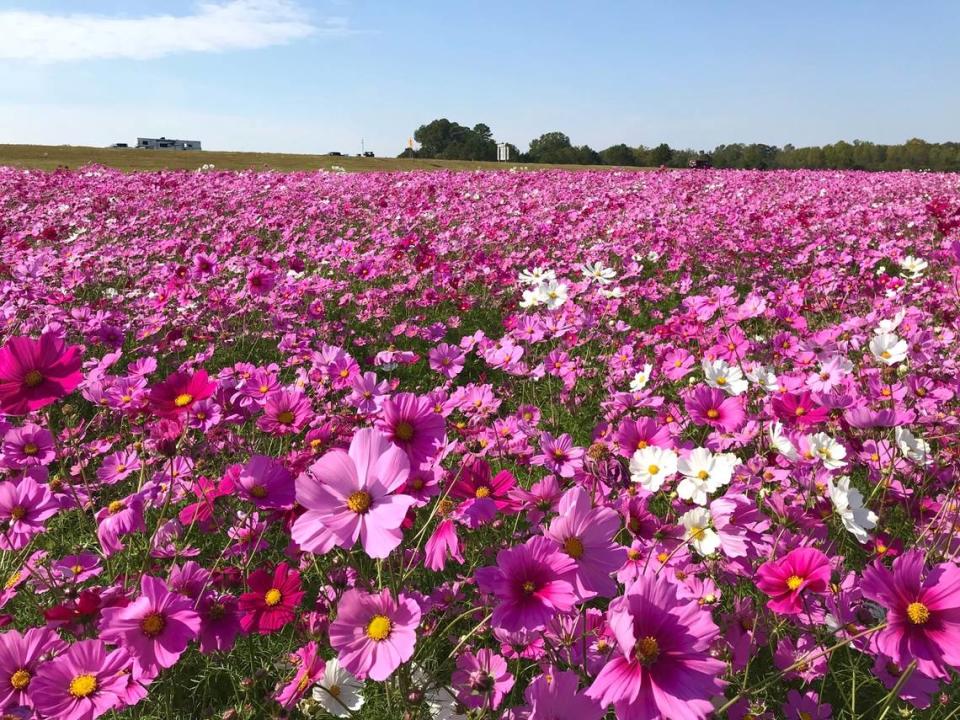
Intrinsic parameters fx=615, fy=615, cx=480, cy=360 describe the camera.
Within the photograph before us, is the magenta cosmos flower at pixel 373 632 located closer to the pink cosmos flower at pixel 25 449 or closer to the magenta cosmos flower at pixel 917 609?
the magenta cosmos flower at pixel 917 609

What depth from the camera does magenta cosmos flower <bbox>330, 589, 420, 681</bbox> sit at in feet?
2.74

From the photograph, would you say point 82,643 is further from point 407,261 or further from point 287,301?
point 407,261

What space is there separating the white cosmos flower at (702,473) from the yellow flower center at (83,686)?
1166mm

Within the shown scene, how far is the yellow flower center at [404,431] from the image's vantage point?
3.61 ft

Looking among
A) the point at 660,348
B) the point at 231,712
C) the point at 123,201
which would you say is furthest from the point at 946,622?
the point at 123,201

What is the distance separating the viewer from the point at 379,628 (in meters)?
0.88

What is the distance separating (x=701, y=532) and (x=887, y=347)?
161 centimetres

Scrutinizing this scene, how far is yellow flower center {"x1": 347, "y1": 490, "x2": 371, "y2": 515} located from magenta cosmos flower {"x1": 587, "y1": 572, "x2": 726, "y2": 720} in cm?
37

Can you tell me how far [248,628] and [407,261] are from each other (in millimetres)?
4402

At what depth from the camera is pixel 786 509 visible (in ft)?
4.73

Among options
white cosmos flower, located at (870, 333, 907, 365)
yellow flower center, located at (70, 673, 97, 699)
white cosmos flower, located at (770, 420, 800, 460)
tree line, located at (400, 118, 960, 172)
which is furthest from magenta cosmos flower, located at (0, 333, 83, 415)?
tree line, located at (400, 118, 960, 172)

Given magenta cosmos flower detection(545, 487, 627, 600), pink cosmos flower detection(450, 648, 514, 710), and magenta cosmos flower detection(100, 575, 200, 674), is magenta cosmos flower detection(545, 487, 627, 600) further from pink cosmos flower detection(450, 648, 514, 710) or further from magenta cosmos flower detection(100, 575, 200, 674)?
magenta cosmos flower detection(100, 575, 200, 674)

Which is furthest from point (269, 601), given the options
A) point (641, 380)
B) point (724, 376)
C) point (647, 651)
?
point (641, 380)

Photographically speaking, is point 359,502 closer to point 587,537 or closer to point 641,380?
point 587,537
